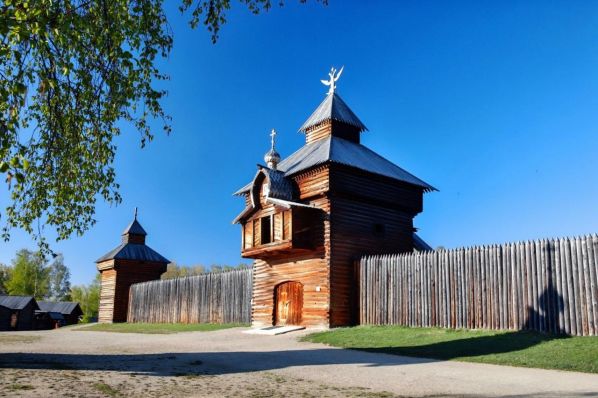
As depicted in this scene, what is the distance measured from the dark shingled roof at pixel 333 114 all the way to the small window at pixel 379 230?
19.6 ft

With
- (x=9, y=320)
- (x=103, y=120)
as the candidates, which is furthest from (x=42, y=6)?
(x=9, y=320)

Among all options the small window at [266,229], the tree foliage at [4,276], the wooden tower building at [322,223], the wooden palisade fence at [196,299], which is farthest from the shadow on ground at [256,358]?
the tree foliage at [4,276]

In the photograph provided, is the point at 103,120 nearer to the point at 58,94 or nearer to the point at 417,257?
the point at 58,94

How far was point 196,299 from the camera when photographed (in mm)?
30578

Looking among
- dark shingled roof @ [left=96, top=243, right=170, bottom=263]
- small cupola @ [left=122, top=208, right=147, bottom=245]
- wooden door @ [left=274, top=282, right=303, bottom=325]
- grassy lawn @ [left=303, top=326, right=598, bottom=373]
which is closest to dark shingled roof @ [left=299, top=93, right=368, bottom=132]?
wooden door @ [left=274, top=282, right=303, bottom=325]

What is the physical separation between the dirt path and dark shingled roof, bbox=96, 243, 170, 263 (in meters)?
27.6

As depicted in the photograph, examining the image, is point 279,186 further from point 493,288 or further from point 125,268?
point 125,268

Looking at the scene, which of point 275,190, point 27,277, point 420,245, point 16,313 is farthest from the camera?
point 27,277

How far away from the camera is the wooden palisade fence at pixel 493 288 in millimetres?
14180

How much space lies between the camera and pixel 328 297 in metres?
21.1

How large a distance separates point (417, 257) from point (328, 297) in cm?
428

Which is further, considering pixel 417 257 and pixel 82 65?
pixel 417 257

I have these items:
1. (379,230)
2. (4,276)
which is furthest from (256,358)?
(4,276)

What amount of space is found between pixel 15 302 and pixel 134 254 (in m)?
26.3
